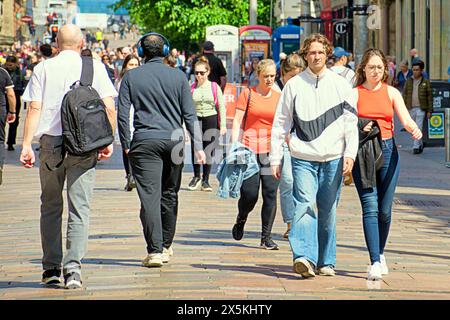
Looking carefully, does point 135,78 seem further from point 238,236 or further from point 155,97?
point 238,236

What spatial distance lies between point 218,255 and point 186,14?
49.1 metres

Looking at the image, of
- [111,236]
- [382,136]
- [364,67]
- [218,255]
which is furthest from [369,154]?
[111,236]

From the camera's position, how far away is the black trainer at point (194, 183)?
1584 cm

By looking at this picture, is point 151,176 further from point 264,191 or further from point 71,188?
point 264,191

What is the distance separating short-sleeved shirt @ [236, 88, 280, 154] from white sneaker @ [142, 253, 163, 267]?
1.71 meters

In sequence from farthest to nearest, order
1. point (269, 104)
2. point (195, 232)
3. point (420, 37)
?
point (420, 37) → point (195, 232) → point (269, 104)

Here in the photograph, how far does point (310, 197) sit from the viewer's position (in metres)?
8.98

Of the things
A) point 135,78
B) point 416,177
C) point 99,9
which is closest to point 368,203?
point 135,78

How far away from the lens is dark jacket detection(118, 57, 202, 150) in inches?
373

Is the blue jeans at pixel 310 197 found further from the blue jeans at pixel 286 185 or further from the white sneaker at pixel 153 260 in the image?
the blue jeans at pixel 286 185

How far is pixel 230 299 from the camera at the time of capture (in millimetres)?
7910

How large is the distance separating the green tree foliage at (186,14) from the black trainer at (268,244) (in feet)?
157

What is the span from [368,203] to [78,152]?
83.4 inches

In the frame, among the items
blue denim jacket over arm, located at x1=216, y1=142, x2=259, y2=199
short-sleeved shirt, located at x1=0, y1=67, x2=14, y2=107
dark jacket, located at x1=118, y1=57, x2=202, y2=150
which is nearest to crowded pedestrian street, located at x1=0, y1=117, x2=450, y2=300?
blue denim jacket over arm, located at x1=216, y1=142, x2=259, y2=199
